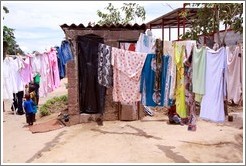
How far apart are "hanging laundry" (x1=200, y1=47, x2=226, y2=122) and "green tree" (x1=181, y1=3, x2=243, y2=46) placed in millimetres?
4191

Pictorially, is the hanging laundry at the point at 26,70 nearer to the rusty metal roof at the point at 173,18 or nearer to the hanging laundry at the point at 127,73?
the hanging laundry at the point at 127,73

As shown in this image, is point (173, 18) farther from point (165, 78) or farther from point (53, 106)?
point (165, 78)

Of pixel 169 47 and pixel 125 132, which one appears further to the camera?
pixel 125 132

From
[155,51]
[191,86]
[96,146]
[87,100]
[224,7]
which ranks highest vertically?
[224,7]

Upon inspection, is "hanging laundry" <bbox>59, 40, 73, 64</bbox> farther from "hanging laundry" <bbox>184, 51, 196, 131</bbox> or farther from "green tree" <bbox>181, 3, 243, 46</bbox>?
"green tree" <bbox>181, 3, 243, 46</bbox>

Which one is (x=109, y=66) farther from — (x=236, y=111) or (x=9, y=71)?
(x=236, y=111)

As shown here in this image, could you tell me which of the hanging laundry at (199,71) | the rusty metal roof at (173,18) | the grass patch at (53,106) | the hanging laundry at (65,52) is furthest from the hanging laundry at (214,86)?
the grass patch at (53,106)

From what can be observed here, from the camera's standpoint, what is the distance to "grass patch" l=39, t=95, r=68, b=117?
1222 cm

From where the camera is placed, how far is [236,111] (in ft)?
38.0

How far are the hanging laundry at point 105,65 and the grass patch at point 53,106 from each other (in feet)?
15.8

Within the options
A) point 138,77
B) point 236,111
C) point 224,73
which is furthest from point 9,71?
point 236,111

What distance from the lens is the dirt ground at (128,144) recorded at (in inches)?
265

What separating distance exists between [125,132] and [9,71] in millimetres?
3223

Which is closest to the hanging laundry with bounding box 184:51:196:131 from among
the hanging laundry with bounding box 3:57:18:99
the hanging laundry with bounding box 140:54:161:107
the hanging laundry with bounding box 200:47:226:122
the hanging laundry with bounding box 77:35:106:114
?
the hanging laundry with bounding box 200:47:226:122
